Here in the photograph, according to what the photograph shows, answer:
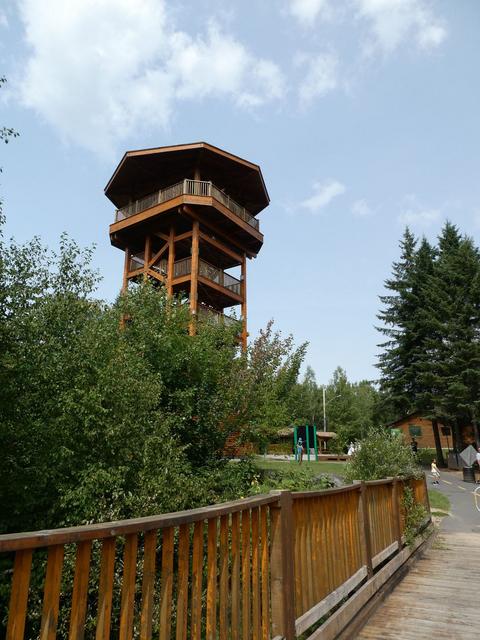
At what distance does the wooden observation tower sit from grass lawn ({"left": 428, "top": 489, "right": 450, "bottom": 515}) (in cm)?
1064

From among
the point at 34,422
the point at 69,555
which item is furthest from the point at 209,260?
the point at 69,555

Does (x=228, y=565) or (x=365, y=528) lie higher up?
(x=228, y=565)

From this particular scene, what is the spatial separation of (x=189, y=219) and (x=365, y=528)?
1923 centimetres

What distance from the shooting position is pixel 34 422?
7902 mm

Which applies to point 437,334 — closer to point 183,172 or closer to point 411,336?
point 411,336

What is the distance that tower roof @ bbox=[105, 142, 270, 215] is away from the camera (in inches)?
913

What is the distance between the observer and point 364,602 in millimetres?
4410

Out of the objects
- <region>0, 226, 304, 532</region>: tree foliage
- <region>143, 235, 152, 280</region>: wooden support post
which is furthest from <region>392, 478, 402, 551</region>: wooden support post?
<region>143, 235, 152, 280</region>: wooden support post

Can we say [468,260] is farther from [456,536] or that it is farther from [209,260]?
[456,536]

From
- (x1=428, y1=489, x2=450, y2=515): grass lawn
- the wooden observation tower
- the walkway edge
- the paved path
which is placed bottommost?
(x1=428, y1=489, x2=450, y2=515): grass lawn

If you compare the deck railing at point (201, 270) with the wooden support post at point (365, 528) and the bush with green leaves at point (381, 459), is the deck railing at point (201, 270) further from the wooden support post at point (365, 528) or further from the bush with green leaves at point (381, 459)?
the wooden support post at point (365, 528)

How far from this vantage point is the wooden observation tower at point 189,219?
864 inches

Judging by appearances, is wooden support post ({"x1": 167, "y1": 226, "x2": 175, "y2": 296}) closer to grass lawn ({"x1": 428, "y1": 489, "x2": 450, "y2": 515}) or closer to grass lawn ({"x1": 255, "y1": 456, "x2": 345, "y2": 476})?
grass lawn ({"x1": 255, "y1": 456, "x2": 345, "y2": 476})

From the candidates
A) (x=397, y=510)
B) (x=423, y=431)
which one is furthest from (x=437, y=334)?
(x=397, y=510)
